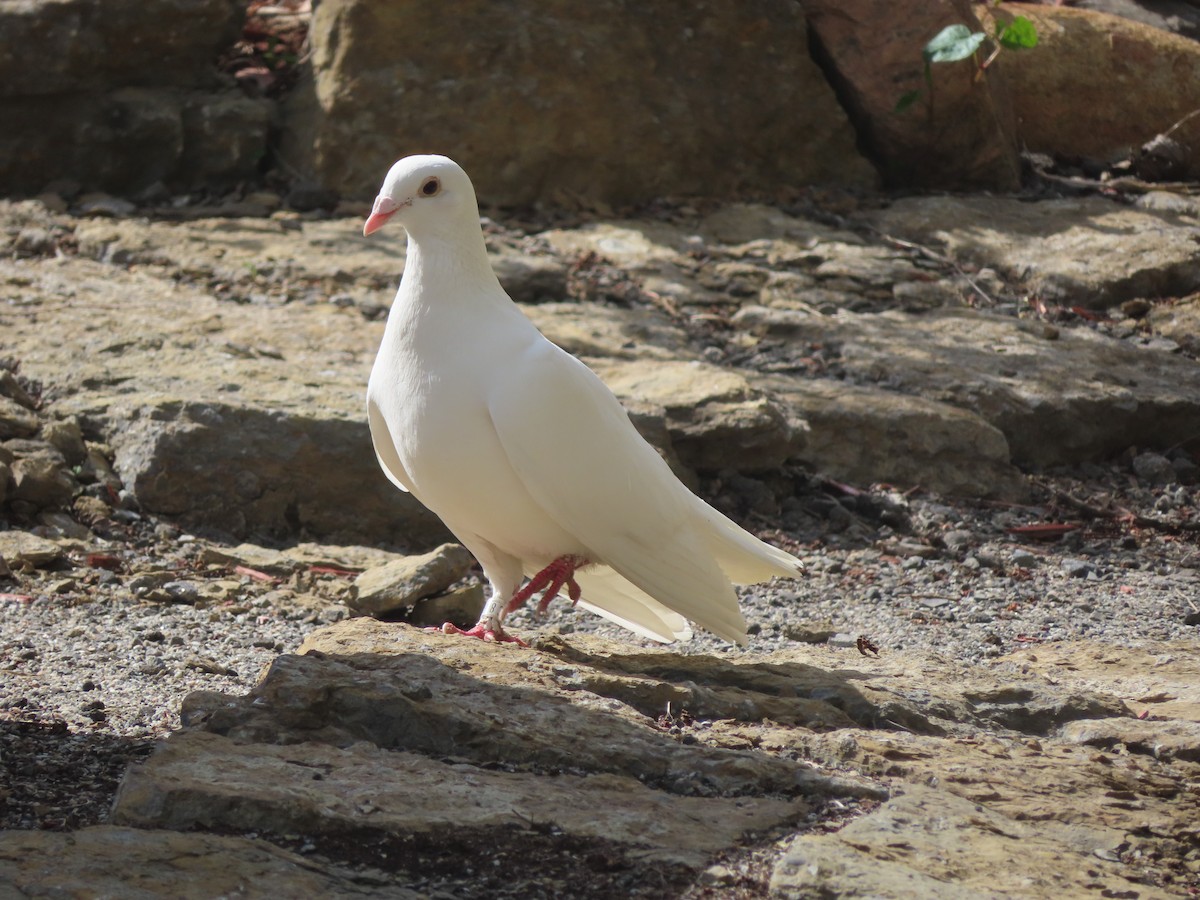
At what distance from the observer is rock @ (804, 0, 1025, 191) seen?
8.31 meters

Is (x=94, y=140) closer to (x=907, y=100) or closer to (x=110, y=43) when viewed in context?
(x=110, y=43)

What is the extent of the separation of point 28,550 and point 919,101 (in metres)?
6.00

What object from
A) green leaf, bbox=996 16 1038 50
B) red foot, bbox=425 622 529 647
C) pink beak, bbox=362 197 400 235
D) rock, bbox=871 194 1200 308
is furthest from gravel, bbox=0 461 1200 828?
green leaf, bbox=996 16 1038 50

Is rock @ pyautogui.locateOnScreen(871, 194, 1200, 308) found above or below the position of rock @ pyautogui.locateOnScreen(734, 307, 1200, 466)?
above

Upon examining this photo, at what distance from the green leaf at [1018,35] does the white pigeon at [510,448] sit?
538 cm

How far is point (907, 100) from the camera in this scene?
8.28 meters

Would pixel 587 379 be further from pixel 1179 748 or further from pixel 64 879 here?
pixel 64 879

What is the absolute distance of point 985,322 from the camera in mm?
7027

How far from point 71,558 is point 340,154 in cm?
375

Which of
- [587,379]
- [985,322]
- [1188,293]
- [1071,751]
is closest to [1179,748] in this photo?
[1071,751]

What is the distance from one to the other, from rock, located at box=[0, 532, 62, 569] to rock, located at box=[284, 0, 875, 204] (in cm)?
359

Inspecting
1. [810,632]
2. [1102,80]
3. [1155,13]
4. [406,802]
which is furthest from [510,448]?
[1155,13]

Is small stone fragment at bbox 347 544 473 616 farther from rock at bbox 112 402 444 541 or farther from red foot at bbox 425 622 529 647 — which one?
rock at bbox 112 402 444 541

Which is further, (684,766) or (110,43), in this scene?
(110,43)
